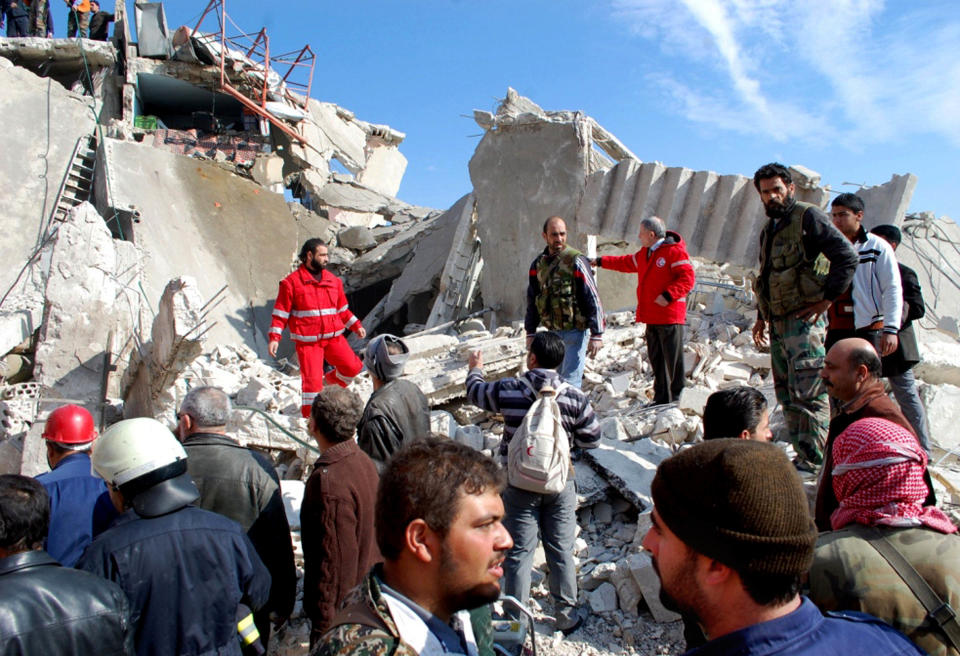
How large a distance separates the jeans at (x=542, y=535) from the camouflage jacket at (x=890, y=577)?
1378 mm

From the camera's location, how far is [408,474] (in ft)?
4.77

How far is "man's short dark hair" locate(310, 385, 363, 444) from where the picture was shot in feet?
8.65

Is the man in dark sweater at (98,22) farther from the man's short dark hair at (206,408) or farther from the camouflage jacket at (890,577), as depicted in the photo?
the camouflage jacket at (890,577)

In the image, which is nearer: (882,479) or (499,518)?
(499,518)

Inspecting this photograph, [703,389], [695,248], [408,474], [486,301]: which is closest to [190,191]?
[486,301]

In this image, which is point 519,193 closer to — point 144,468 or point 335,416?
point 335,416

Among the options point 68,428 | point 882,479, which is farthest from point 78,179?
point 882,479

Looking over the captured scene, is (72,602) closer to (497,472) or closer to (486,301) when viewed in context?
(497,472)

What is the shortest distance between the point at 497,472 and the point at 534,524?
1647 millimetres

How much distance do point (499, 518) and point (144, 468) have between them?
1236mm

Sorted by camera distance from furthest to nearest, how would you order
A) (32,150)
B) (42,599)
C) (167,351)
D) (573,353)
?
(32,150) → (573,353) → (167,351) → (42,599)

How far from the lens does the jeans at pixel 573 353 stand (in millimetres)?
5191

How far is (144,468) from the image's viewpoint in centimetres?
204

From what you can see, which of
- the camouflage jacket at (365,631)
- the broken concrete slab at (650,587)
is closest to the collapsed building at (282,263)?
the broken concrete slab at (650,587)
